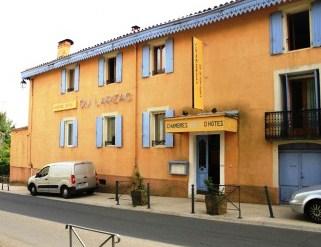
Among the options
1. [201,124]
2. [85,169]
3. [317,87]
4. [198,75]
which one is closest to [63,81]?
[85,169]

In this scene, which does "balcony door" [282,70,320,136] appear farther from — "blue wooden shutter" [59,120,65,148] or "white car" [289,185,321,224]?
"blue wooden shutter" [59,120,65,148]

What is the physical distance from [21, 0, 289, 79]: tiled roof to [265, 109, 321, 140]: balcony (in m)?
3.79

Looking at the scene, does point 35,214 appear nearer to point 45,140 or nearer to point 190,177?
point 190,177

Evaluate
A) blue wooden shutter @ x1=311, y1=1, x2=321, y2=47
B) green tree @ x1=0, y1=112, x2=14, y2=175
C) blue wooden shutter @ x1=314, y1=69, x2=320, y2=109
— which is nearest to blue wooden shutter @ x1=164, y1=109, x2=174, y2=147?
blue wooden shutter @ x1=314, y1=69, x2=320, y2=109

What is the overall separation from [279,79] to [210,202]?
5.14 metres

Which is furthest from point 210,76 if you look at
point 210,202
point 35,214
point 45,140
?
point 45,140

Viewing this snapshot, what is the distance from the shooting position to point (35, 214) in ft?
46.7

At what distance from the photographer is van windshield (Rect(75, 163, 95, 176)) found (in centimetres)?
1981

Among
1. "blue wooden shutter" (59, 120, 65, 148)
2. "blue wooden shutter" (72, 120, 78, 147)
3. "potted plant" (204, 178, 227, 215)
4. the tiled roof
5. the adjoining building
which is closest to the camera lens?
"potted plant" (204, 178, 227, 215)

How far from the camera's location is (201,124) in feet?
53.1

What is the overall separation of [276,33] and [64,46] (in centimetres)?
1547

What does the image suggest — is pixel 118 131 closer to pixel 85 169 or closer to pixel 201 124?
pixel 85 169

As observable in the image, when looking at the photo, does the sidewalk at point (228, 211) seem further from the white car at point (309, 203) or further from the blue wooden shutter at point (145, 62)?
the blue wooden shutter at point (145, 62)

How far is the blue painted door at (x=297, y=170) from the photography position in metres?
14.3
